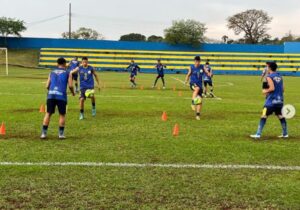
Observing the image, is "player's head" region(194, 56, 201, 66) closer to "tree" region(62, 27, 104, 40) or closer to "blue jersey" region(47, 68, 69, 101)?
"blue jersey" region(47, 68, 69, 101)

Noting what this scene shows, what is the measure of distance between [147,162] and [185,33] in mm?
72000

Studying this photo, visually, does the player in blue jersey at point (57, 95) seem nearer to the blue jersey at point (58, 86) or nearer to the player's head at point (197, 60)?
the blue jersey at point (58, 86)

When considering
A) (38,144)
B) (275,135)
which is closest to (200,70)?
(275,135)

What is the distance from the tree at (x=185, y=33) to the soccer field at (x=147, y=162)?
209 ft

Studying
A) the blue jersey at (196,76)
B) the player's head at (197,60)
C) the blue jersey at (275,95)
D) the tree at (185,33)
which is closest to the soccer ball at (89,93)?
the blue jersey at (196,76)

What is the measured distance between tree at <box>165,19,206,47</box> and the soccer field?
63560 millimetres

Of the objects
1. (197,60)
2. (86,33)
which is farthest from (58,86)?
(86,33)

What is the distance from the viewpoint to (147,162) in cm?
821

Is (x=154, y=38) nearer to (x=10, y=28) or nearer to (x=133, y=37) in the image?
(x=133, y=37)

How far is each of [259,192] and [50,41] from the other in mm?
69006

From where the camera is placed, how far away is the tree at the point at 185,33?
77188 millimetres

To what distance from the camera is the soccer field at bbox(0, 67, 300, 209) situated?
606cm

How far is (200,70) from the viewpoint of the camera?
52.5 ft

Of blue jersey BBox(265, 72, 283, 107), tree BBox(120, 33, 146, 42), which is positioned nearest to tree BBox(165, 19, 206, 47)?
tree BBox(120, 33, 146, 42)
